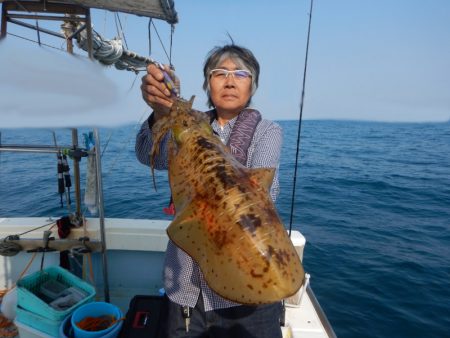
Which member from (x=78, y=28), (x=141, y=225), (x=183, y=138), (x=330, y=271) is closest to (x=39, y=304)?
(x=141, y=225)

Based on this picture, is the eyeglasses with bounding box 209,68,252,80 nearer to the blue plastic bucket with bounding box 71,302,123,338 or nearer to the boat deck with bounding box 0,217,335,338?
the boat deck with bounding box 0,217,335,338

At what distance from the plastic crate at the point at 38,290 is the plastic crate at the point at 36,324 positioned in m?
0.04

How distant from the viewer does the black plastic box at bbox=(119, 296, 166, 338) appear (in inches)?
140

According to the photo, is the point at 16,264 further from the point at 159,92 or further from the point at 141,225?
the point at 159,92

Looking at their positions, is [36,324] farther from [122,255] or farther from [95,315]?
[122,255]

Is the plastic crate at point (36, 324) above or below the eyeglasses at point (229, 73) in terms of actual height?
below

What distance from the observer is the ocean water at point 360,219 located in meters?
6.70

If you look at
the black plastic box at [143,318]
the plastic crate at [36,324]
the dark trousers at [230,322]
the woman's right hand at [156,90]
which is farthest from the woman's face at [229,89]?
the plastic crate at [36,324]

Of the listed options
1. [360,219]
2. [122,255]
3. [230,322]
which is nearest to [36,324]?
[122,255]

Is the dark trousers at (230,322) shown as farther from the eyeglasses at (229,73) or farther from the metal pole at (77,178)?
the metal pole at (77,178)

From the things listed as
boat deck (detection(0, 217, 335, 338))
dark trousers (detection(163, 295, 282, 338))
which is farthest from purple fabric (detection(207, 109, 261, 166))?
boat deck (detection(0, 217, 335, 338))

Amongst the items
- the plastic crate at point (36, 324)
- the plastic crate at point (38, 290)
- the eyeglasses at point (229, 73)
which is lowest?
the plastic crate at point (36, 324)

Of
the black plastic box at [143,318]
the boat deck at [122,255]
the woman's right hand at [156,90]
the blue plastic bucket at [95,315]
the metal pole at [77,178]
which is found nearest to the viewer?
the woman's right hand at [156,90]

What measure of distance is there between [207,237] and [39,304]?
3.36 meters
